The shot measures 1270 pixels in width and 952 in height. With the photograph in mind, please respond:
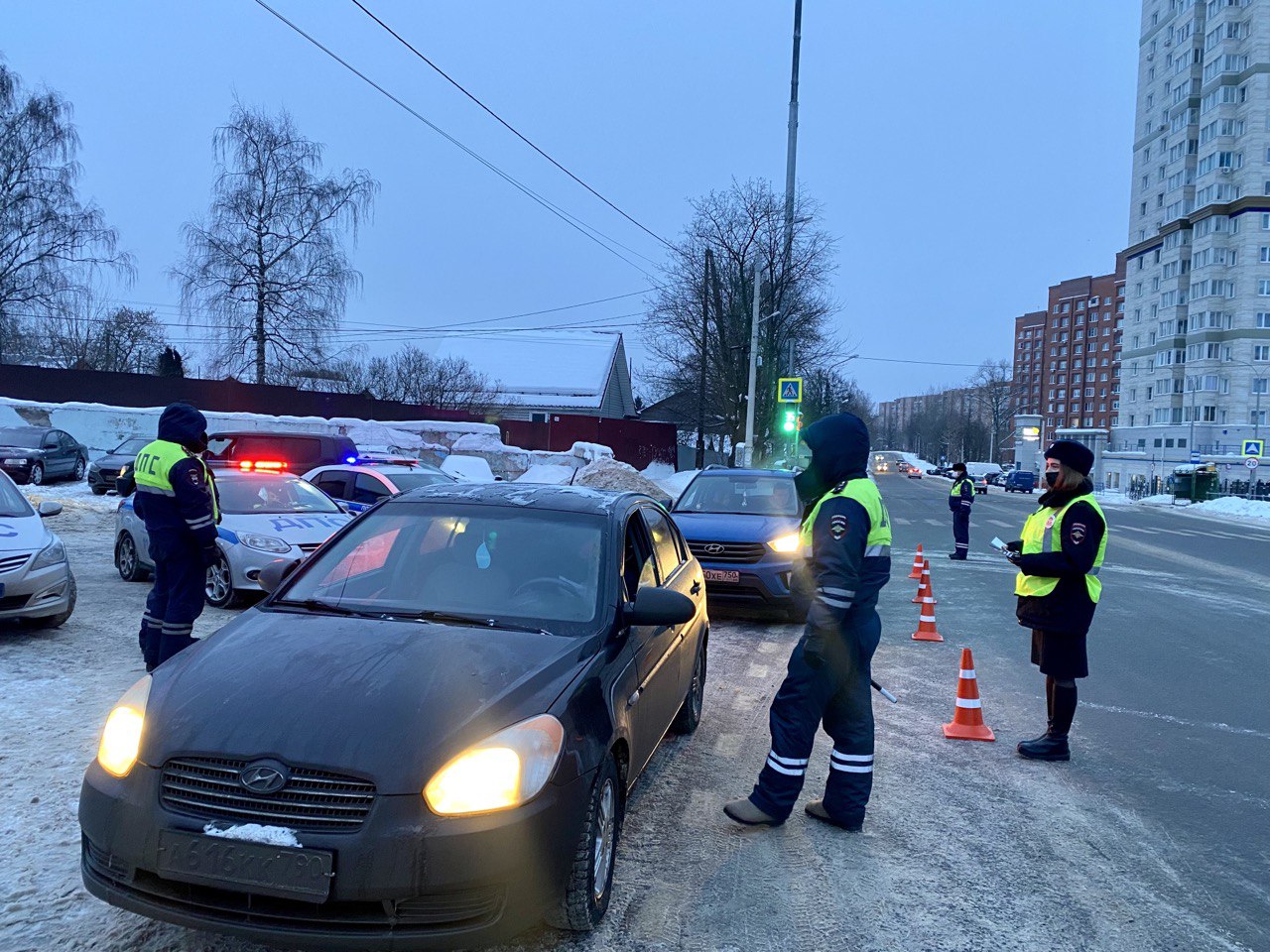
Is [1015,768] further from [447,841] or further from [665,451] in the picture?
[665,451]

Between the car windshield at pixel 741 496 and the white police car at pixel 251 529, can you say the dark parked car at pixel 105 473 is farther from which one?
the car windshield at pixel 741 496

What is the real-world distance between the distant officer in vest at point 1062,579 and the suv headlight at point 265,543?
6.75 meters

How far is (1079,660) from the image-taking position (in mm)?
5391

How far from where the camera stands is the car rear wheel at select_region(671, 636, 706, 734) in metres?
5.66

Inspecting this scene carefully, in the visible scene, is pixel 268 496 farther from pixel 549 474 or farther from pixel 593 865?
pixel 549 474

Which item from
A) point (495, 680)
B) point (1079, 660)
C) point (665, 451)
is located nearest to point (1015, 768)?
point (1079, 660)

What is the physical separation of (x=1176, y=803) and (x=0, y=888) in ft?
18.0

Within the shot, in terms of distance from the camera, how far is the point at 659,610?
157 inches

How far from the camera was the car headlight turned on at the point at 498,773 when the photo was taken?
284 cm

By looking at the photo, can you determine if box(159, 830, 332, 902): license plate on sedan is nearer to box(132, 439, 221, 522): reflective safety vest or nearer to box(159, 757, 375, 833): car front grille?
box(159, 757, 375, 833): car front grille

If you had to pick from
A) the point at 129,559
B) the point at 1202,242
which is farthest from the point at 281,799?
the point at 1202,242

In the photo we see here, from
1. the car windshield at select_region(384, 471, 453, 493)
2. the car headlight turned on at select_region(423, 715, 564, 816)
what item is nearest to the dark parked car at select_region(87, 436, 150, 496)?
the car windshield at select_region(384, 471, 453, 493)

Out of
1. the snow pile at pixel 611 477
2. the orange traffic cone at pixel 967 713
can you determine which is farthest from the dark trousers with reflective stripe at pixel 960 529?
the orange traffic cone at pixel 967 713

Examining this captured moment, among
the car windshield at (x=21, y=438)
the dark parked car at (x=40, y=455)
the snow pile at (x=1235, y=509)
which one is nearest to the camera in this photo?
the dark parked car at (x=40, y=455)
